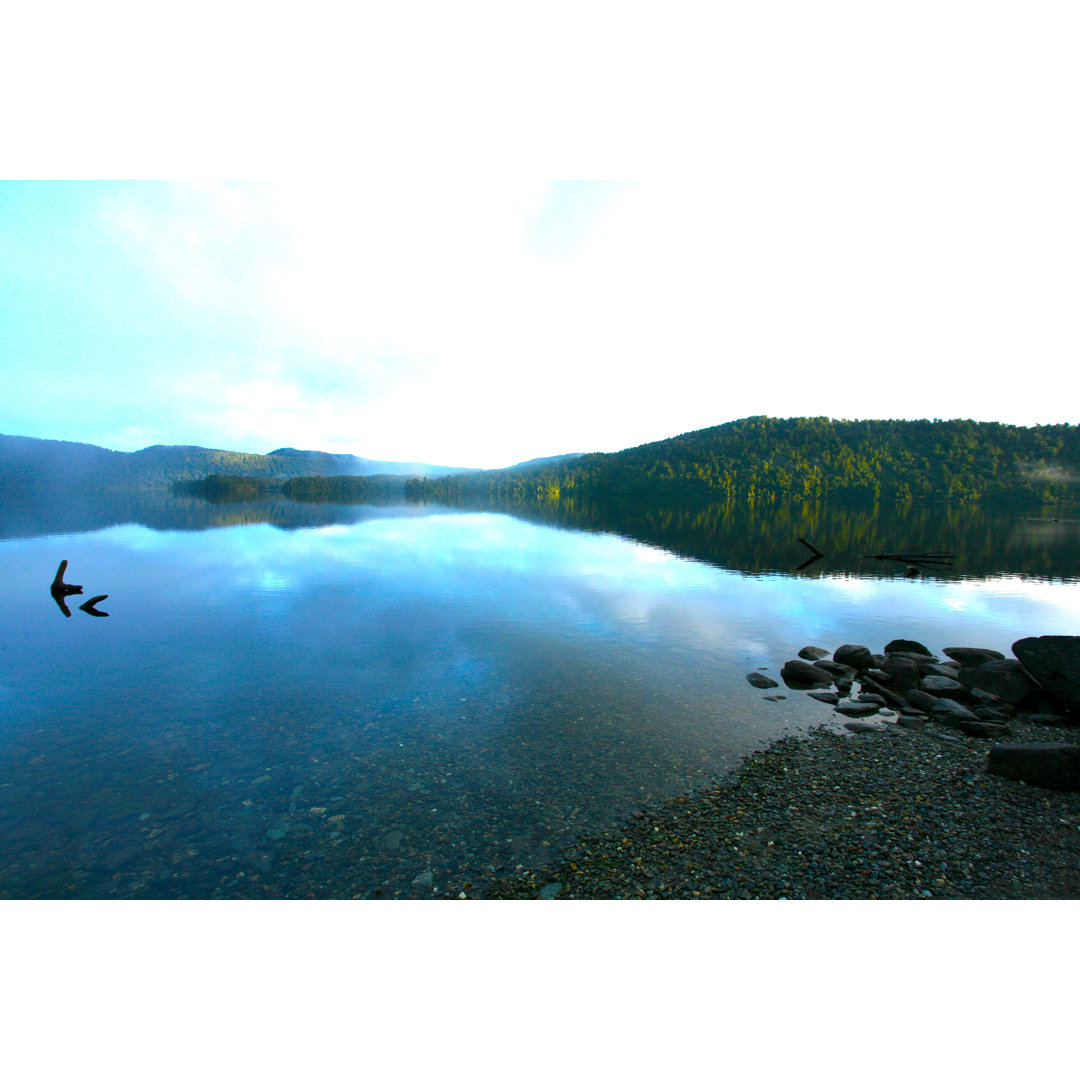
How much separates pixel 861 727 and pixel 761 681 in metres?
3.32

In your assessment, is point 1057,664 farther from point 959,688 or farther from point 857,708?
point 857,708

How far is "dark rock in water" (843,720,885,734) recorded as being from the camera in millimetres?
12609

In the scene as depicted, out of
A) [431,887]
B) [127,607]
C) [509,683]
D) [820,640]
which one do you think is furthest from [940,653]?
[127,607]

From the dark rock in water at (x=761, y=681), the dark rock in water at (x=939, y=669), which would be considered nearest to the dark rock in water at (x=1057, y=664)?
the dark rock in water at (x=939, y=669)

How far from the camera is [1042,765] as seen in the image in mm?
9703

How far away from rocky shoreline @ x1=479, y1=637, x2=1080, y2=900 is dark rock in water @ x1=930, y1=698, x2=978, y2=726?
0.11ft

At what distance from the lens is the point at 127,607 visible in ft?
90.7

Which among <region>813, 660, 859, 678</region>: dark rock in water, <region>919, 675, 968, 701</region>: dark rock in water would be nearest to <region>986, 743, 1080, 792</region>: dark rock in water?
<region>919, 675, 968, 701</region>: dark rock in water

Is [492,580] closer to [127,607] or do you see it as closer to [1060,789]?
[127,607]

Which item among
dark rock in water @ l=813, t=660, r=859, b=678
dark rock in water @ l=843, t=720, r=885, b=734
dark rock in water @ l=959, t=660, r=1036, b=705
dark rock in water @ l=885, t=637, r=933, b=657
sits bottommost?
dark rock in water @ l=843, t=720, r=885, b=734

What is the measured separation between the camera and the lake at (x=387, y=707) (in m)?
8.40

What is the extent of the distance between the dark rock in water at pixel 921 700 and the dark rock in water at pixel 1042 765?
3.78 metres

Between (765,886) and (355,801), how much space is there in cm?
727

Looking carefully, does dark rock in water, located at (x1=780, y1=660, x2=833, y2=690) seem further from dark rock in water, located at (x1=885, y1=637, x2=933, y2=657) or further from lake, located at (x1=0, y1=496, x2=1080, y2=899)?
dark rock in water, located at (x1=885, y1=637, x2=933, y2=657)
